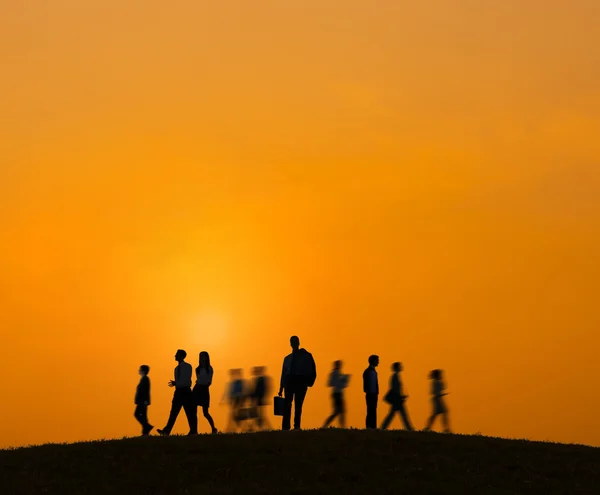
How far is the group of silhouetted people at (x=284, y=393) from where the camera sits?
33.9m

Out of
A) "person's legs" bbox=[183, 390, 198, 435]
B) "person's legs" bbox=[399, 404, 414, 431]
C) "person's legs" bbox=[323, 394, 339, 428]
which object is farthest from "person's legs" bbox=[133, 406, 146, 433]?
"person's legs" bbox=[399, 404, 414, 431]

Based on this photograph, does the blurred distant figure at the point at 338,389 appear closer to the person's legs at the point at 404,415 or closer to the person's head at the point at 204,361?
the person's legs at the point at 404,415

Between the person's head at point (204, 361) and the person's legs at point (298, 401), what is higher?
the person's head at point (204, 361)

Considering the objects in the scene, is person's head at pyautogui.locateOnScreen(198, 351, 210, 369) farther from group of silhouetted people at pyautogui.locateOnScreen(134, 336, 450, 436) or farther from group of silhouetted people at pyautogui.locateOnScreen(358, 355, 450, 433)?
group of silhouetted people at pyautogui.locateOnScreen(358, 355, 450, 433)

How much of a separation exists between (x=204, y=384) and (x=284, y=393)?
105 inches

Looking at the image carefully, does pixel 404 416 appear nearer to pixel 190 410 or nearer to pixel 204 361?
pixel 204 361

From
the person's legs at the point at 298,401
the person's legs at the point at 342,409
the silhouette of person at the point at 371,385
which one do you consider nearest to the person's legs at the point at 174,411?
the person's legs at the point at 298,401

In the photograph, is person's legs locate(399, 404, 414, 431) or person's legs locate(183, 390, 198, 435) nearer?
person's legs locate(183, 390, 198, 435)

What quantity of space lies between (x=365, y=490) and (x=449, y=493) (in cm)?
189

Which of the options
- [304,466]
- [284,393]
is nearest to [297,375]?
[284,393]

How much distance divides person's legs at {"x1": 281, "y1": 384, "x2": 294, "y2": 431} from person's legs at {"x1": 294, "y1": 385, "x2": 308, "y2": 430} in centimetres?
15

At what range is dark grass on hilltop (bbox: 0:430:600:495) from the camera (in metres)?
26.5

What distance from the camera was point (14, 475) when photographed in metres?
27.9

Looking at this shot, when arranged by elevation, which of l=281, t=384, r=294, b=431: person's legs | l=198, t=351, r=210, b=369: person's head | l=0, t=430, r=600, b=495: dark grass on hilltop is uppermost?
l=198, t=351, r=210, b=369: person's head
